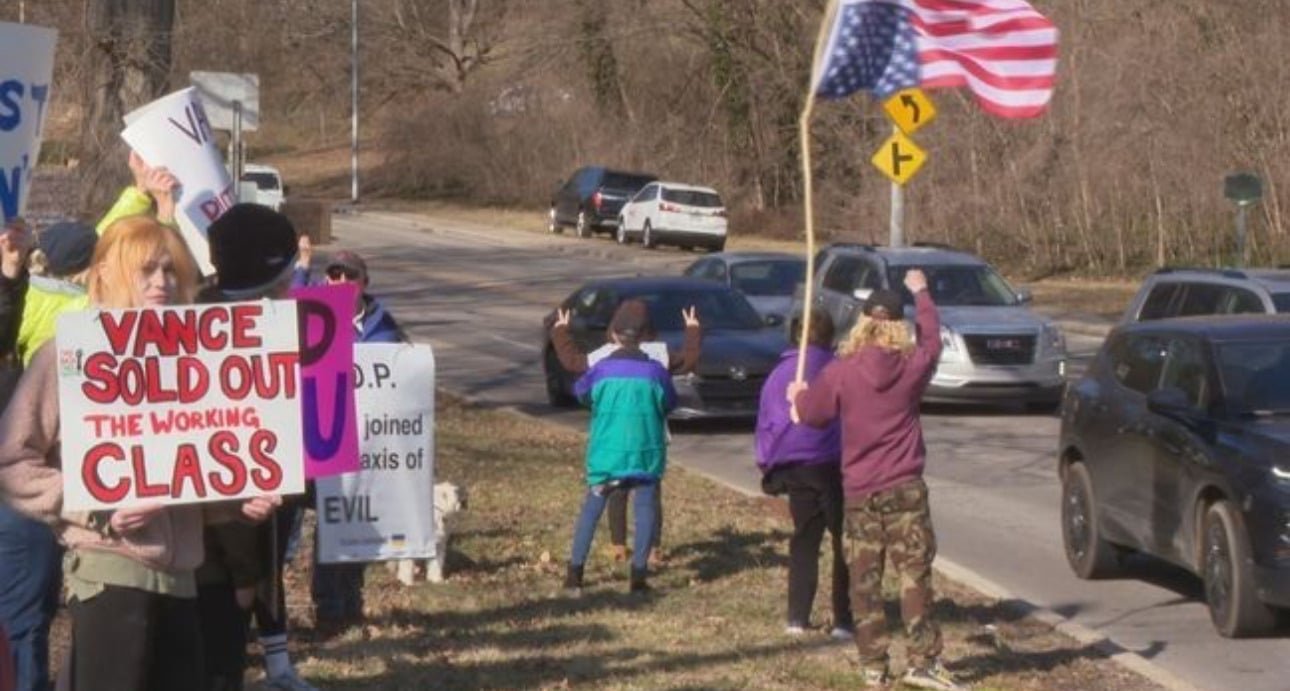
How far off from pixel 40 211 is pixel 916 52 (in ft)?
26.3

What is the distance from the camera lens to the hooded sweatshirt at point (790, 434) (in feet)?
36.0

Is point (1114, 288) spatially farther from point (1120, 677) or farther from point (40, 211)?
point (1120, 677)

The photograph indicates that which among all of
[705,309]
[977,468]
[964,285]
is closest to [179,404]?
[977,468]

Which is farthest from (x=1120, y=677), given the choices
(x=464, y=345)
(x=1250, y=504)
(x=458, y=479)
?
(x=464, y=345)

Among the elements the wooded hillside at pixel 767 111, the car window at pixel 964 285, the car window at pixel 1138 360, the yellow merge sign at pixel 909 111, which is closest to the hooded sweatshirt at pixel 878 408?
the car window at pixel 1138 360

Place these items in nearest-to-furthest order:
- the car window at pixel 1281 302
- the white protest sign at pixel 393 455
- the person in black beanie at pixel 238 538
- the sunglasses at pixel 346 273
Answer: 1. the person in black beanie at pixel 238 538
2. the sunglasses at pixel 346 273
3. the white protest sign at pixel 393 455
4. the car window at pixel 1281 302

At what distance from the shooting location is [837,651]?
10.7 meters

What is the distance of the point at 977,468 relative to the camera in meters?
18.9

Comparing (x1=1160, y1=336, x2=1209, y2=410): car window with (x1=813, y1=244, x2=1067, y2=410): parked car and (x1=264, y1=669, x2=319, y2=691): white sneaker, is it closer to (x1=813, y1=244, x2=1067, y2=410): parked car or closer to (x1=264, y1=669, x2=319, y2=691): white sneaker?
(x1=264, y1=669, x2=319, y2=691): white sneaker

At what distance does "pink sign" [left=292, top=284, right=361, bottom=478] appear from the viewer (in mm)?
8086

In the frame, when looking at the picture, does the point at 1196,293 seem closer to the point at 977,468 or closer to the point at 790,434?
the point at 977,468

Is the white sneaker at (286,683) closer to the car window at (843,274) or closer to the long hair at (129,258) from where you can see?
the long hair at (129,258)

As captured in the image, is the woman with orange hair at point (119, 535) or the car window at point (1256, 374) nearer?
the woman with orange hair at point (119, 535)

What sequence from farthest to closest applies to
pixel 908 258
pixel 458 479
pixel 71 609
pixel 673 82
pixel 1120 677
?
pixel 673 82, pixel 908 258, pixel 458 479, pixel 1120 677, pixel 71 609
